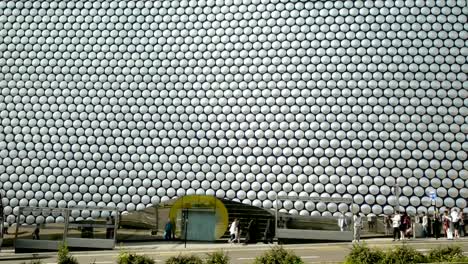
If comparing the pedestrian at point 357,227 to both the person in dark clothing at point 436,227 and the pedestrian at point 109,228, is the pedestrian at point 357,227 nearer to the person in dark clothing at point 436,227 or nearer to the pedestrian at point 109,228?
the person in dark clothing at point 436,227

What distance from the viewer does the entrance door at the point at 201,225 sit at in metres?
16.5

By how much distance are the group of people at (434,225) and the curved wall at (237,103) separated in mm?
1215

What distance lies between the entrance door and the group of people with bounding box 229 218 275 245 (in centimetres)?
84

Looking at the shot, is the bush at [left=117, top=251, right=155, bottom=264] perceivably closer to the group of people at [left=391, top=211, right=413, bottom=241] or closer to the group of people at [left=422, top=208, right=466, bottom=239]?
the group of people at [left=391, top=211, right=413, bottom=241]

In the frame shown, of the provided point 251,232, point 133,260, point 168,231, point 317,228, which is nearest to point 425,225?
point 317,228

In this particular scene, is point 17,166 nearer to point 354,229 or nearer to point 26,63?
point 26,63

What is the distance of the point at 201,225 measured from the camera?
16734 millimetres

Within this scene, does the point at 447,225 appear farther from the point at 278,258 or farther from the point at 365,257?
the point at 278,258

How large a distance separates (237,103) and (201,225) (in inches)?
181

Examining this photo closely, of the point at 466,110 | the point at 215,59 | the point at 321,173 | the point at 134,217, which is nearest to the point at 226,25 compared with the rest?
the point at 215,59

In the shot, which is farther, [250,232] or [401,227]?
[250,232]

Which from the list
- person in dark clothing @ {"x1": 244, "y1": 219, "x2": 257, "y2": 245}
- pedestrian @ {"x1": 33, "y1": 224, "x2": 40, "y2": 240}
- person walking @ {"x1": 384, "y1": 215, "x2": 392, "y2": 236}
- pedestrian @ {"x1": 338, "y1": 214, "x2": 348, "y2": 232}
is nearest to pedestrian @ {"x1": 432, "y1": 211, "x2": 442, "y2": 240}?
person walking @ {"x1": 384, "y1": 215, "x2": 392, "y2": 236}

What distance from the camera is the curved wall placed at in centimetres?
1725

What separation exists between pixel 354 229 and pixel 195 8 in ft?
34.2
